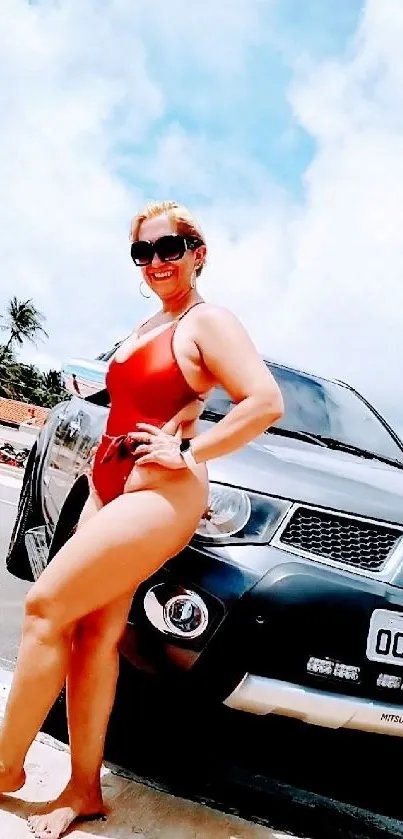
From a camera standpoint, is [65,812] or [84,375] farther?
[84,375]

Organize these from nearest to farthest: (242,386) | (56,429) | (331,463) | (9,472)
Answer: (242,386) → (331,463) → (56,429) → (9,472)

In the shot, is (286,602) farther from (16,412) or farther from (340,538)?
(16,412)

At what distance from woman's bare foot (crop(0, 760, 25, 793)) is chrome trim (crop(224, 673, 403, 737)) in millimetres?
548

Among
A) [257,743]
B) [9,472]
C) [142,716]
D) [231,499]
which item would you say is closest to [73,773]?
[142,716]

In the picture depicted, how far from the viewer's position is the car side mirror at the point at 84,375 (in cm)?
272

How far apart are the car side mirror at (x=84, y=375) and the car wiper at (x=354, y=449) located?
3.53ft

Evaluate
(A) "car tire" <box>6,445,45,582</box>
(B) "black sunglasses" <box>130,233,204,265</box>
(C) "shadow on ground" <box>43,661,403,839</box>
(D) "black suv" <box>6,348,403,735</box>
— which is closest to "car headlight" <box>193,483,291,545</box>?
(D) "black suv" <box>6,348,403,735</box>

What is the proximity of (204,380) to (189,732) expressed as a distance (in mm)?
1023

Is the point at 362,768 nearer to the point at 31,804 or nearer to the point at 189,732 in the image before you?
the point at 189,732

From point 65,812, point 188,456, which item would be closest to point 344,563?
point 188,456

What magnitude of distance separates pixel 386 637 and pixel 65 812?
0.92 meters

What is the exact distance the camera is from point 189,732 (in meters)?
2.21

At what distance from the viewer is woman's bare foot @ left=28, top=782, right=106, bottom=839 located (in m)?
1.87

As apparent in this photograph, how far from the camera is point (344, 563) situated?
2133 mm
